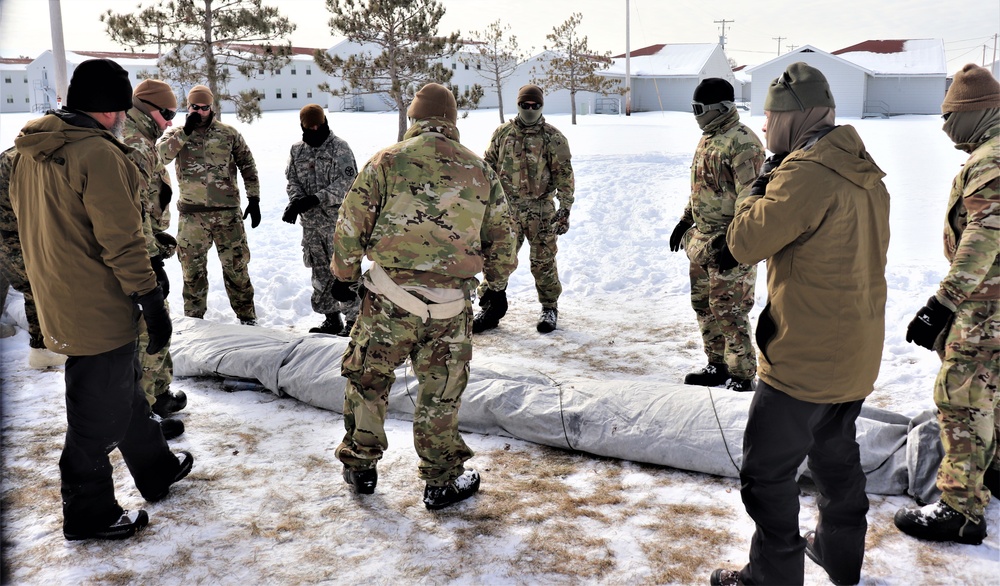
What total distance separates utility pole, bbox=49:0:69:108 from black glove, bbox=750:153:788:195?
270 inches

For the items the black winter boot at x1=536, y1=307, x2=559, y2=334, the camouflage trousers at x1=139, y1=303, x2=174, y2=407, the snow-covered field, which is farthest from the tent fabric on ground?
the black winter boot at x1=536, y1=307, x2=559, y2=334

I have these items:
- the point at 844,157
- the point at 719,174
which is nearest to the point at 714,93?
the point at 719,174

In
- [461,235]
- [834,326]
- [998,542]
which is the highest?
[461,235]

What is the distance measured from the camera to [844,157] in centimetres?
236

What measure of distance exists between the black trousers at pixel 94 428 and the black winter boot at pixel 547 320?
3.76 m

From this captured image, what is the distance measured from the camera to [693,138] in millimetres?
21625

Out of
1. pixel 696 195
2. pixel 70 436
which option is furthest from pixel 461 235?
pixel 696 195

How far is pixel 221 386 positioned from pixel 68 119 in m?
2.55

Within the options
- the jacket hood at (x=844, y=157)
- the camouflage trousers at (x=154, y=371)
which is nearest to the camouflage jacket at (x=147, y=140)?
the camouflage trousers at (x=154, y=371)

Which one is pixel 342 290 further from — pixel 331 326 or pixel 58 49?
pixel 58 49

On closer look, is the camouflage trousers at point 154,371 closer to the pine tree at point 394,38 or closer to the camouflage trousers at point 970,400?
the camouflage trousers at point 970,400

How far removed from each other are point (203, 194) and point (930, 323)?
513 centimetres

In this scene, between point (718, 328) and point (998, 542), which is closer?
point (998, 542)

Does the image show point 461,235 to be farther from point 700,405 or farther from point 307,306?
point 307,306
